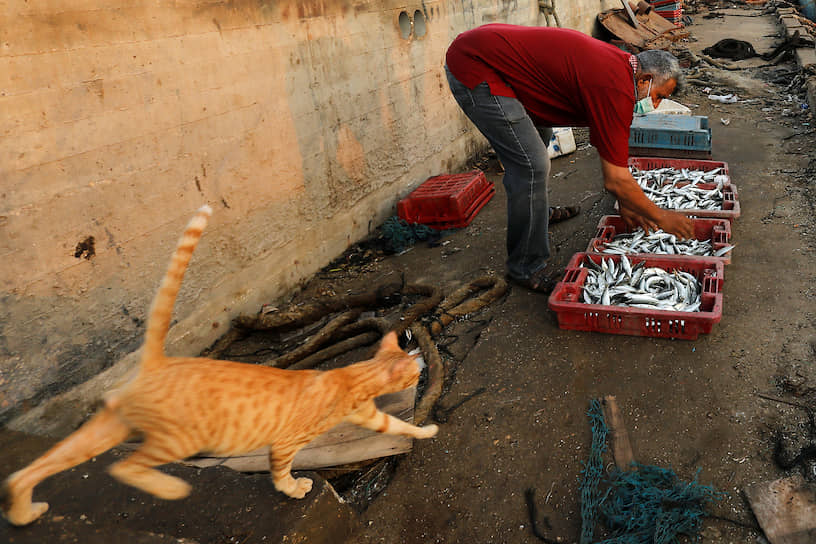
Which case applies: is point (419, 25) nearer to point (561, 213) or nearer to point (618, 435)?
point (561, 213)

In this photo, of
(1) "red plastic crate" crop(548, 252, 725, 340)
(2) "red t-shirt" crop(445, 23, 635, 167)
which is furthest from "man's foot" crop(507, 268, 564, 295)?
(2) "red t-shirt" crop(445, 23, 635, 167)

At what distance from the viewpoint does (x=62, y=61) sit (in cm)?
339

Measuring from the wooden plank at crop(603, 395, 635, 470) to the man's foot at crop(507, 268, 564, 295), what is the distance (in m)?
1.40

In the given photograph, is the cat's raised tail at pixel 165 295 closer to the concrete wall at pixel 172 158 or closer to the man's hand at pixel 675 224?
the concrete wall at pixel 172 158

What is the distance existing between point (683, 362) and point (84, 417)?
402 centimetres

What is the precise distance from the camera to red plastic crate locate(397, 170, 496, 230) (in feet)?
21.0

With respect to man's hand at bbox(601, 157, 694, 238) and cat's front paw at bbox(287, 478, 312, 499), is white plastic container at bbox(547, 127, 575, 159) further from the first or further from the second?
cat's front paw at bbox(287, 478, 312, 499)

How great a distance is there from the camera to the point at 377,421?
2682 millimetres

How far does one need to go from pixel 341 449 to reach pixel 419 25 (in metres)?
5.72

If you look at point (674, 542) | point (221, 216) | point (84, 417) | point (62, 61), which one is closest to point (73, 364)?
point (84, 417)

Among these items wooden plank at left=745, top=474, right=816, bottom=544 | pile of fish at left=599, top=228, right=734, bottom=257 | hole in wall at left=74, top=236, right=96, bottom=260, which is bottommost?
wooden plank at left=745, top=474, right=816, bottom=544

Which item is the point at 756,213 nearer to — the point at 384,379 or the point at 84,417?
the point at 384,379

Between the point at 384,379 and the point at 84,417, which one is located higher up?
the point at 384,379

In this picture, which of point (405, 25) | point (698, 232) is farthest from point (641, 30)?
point (698, 232)
